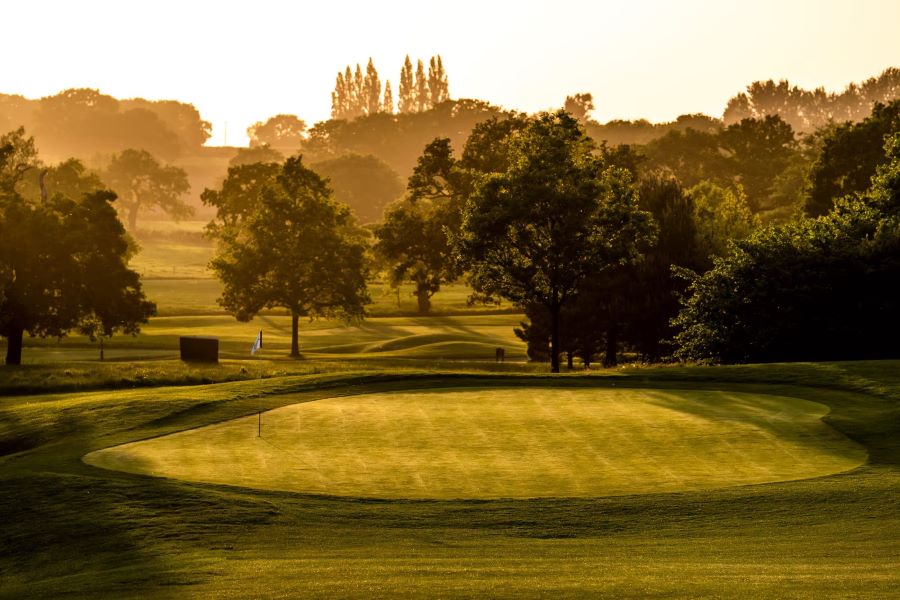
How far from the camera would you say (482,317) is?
9862 centimetres

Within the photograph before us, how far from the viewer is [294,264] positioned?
2869 inches

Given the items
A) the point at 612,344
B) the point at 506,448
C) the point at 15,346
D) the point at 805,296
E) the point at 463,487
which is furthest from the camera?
the point at 612,344

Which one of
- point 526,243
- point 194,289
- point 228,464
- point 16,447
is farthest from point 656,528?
point 194,289

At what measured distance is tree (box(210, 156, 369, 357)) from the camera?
239 ft

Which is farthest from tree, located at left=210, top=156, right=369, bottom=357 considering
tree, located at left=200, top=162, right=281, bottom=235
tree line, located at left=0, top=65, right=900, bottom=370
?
tree, located at left=200, top=162, right=281, bottom=235

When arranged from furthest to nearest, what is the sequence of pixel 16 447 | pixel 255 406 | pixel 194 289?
pixel 194 289 → pixel 255 406 → pixel 16 447

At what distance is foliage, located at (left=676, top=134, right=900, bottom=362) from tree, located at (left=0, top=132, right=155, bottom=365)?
28.0 meters

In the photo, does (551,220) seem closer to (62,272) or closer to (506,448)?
(62,272)

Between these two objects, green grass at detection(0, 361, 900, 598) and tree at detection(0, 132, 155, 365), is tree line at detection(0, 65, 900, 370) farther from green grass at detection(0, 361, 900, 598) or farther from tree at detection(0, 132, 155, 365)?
green grass at detection(0, 361, 900, 598)

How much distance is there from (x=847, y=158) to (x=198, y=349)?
5783 cm

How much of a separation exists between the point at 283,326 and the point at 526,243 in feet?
151

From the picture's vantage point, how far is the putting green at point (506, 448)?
18547mm

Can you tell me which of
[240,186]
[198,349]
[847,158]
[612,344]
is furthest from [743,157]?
[198,349]

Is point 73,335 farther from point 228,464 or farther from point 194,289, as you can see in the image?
point 228,464
